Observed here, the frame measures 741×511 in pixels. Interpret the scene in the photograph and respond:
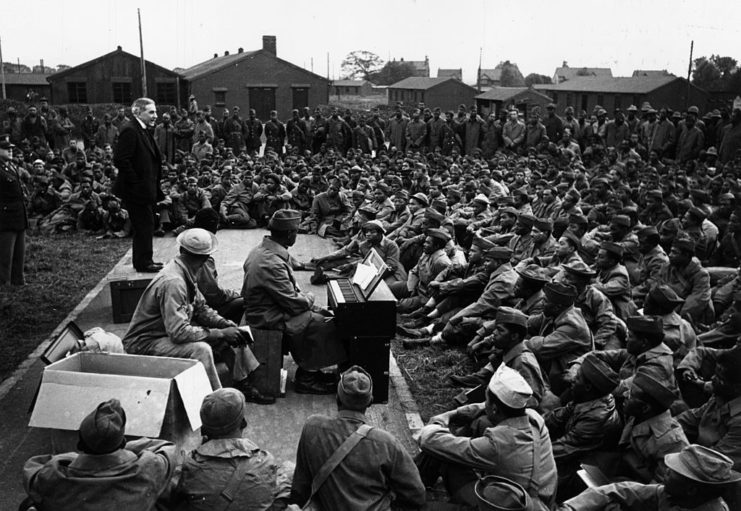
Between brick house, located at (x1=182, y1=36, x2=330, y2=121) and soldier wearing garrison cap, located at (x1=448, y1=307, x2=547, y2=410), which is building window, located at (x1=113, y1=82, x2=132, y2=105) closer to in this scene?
brick house, located at (x1=182, y1=36, x2=330, y2=121)

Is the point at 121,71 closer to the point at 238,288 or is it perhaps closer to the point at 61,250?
the point at 61,250

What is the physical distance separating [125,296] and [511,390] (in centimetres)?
616

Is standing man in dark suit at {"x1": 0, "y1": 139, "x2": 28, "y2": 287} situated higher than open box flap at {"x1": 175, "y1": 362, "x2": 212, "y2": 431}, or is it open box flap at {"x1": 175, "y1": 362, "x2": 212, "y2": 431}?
standing man in dark suit at {"x1": 0, "y1": 139, "x2": 28, "y2": 287}

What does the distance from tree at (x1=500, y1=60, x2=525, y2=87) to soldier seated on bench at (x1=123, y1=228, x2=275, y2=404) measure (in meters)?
98.7

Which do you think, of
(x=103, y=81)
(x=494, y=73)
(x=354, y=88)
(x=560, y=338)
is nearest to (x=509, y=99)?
(x=103, y=81)

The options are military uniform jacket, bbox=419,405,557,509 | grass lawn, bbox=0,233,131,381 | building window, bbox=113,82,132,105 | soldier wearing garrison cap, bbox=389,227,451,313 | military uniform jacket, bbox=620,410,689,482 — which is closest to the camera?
military uniform jacket, bbox=419,405,557,509

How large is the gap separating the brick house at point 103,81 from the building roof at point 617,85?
2442cm

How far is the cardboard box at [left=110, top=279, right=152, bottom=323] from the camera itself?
8.96 meters

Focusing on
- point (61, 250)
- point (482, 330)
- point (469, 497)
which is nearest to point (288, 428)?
point (469, 497)

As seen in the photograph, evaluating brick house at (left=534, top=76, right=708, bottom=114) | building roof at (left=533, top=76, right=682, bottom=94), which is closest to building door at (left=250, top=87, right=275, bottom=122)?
building roof at (left=533, top=76, right=682, bottom=94)

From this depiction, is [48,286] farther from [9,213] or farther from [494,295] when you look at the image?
[494,295]

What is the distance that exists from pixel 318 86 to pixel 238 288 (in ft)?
116

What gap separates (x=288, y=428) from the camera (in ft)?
21.3

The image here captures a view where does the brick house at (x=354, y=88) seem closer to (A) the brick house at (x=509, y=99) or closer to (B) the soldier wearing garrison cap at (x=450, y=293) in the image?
(A) the brick house at (x=509, y=99)
